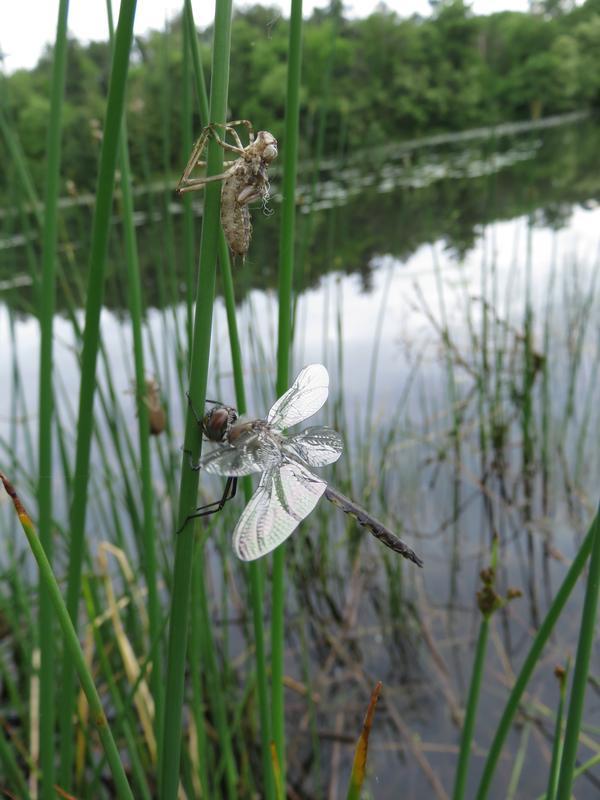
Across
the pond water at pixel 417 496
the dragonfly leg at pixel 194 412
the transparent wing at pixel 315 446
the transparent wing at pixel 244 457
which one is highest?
the dragonfly leg at pixel 194 412

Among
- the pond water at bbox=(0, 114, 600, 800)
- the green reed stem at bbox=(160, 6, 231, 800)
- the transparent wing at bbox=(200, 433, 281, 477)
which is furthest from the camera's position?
the pond water at bbox=(0, 114, 600, 800)

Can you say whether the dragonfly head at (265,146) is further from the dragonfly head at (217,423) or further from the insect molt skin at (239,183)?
the dragonfly head at (217,423)

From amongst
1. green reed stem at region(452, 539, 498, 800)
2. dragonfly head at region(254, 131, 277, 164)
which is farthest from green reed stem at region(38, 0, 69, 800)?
green reed stem at region(452, 539, 498, 800)

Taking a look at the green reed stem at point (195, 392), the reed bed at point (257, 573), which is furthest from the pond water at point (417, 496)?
the green reed stem at point (195, 392)

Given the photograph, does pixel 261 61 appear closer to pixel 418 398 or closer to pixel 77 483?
pixel 418 398

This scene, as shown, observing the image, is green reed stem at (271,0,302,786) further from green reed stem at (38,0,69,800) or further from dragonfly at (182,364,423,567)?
green reed stem at (38,0,69,800)

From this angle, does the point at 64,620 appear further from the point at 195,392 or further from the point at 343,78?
the point at 343,78
